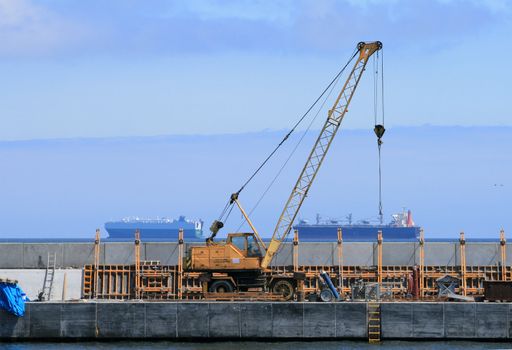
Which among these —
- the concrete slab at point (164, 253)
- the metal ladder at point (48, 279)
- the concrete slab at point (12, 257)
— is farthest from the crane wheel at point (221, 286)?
the concrete slab at point (12, 257)

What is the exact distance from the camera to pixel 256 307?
52469 millimetres

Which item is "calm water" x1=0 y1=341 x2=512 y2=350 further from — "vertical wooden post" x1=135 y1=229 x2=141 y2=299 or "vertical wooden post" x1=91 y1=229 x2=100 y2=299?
"vertical wooden post" x1=91 y1=229 x2=100 y2=299

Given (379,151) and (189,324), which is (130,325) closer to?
(189,324)

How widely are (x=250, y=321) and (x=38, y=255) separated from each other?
15935 mm

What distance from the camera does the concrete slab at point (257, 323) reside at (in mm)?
52312

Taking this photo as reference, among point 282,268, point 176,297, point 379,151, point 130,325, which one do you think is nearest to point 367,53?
point 379,151

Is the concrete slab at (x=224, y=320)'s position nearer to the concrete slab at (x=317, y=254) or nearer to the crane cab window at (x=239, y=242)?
the crane cab window at (x=239, y=242)

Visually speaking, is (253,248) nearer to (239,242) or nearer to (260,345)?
(239,242)

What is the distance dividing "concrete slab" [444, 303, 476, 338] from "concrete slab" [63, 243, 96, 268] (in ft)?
69.9

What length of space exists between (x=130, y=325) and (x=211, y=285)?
595 centimetres

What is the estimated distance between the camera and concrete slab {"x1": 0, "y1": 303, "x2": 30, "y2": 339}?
2078 inches

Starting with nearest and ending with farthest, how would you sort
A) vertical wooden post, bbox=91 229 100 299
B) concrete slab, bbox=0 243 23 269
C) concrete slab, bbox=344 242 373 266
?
1. vertical wooden post, bbox=91 229 100 299
2. concrete slab, bbox=0 243 23 269
3. concrete slab, bbox=344 242 373 266

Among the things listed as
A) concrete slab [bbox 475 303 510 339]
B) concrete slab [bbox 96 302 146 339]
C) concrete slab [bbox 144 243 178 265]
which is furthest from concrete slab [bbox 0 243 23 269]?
concrete slab [bbox 475 303 510 339]

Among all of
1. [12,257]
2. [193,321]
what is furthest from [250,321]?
[12,257]
